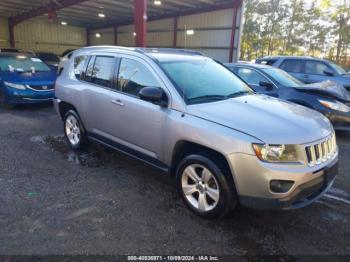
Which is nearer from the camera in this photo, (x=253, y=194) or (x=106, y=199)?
(x=253, y=194)

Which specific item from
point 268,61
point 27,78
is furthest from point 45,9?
point 268,61

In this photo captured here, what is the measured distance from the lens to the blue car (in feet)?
26.3

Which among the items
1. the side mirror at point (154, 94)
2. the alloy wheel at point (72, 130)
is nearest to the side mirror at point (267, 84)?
the side mirror at point (154, 94)

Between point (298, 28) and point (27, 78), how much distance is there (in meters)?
30.4

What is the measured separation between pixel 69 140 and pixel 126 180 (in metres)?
1.83

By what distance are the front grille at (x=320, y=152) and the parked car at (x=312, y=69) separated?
21.6 ft

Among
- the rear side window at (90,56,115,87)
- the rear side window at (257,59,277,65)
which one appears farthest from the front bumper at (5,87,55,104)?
the rear side window at (257,59,277,65)

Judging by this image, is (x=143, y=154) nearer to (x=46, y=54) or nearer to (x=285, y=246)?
(x=285, y=246)

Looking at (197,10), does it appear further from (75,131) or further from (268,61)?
(75,131)

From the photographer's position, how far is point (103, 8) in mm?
18391

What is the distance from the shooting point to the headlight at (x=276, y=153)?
8.46ft

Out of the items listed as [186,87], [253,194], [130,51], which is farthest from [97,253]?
[130,51]

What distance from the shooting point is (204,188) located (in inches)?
122

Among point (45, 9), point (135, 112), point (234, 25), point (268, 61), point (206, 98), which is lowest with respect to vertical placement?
point (135, 112)
